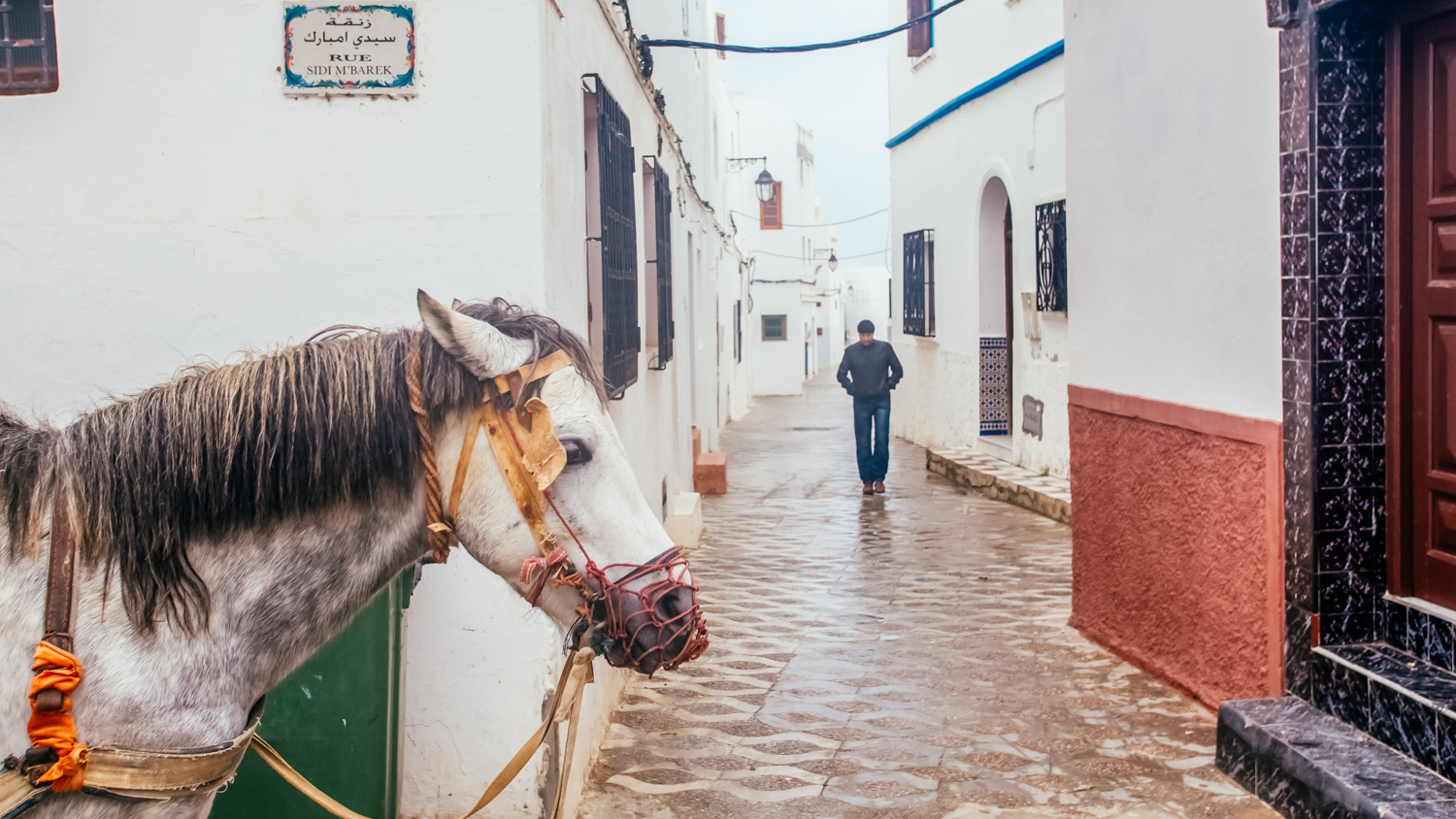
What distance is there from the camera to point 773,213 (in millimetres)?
32062

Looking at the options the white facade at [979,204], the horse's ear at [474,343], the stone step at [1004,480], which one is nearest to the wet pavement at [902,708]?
the stone step at [1004,480]

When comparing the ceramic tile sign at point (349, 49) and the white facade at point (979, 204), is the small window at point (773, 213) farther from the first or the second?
the ceramic tile sign at point (349, 49)

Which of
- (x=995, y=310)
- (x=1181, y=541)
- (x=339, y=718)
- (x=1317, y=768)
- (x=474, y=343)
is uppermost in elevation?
(x=995, y=310)

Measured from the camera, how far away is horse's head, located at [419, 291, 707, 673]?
2.03 metres

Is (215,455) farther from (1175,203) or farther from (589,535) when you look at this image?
(1175,203)

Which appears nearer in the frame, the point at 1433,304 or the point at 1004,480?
the point at 1433,304

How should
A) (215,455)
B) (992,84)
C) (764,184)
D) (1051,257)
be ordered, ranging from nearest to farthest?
(215,455) < (1051,257) < (992,84) < (764,184)

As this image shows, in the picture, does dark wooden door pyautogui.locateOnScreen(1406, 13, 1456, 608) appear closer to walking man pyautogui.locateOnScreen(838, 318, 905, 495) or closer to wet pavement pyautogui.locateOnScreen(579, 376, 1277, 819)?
wet pavement pyautogui.locateOnScreen(579, 376, 1277, 819)

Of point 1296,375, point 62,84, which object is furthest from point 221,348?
point 1296,375

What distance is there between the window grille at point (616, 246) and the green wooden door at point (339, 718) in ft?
5.09

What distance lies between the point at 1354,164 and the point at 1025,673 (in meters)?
2.66

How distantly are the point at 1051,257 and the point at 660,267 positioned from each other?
4.36m

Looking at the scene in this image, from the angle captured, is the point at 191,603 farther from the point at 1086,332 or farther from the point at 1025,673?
the point at 1086,332

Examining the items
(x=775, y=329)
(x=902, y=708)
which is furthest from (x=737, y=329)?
(x=902, y=708)
